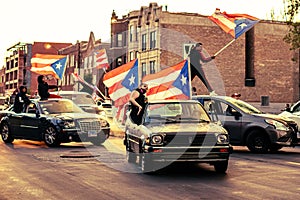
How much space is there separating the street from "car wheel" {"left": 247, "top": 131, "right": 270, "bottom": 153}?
18.1 inches

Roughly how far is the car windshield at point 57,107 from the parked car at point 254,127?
5.22 m

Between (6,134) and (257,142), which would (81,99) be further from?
(257,142)

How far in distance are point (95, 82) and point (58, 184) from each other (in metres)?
65.2

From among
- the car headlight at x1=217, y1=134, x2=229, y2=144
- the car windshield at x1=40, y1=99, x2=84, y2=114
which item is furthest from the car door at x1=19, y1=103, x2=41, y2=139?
the car headlight at x1=217, y1=134, x2=229, y2=144

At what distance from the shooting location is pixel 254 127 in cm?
1614

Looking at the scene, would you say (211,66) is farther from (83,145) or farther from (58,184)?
(58,184)

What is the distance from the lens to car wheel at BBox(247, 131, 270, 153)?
16.1m

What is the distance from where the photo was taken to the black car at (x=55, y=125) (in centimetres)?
1775

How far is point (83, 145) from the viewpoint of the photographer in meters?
18.7

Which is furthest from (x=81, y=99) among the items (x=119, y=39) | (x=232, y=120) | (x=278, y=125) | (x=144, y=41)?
(x=119, y=39)

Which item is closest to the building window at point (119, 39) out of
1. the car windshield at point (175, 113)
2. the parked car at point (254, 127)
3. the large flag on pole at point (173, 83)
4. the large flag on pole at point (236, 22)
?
the large flag on pole at point (236, 22)

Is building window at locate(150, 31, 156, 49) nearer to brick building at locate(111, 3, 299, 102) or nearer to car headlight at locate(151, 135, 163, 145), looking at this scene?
brick building at locate(111, 3, 299, 102)

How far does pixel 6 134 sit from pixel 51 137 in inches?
110

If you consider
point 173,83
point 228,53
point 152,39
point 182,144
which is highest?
point 152,39
